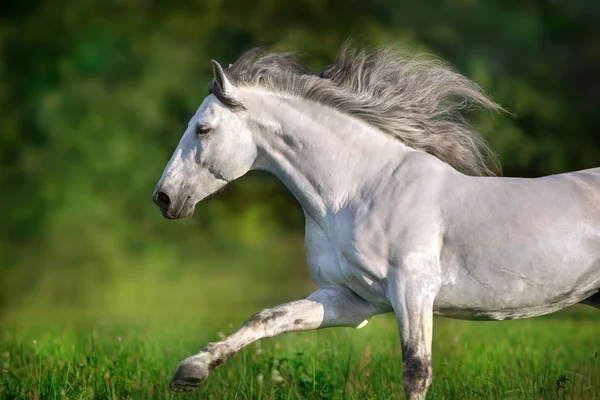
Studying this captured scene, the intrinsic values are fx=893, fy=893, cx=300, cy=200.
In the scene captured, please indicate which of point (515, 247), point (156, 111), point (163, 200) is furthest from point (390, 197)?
point (156, 111)

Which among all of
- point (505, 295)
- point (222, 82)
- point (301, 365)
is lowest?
point (301, 365)

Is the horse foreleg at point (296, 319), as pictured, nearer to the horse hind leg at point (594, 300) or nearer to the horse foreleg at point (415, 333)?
the horse foreleg at point (415, 333)

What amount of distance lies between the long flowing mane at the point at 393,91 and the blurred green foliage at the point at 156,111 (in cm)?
923

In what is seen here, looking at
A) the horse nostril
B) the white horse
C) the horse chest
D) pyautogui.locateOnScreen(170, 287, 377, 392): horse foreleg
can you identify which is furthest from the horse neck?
the horse nostril

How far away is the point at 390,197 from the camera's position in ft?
15.2

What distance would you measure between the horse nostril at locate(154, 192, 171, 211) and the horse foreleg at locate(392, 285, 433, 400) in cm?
136

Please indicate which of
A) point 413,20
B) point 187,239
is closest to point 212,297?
point 187,239

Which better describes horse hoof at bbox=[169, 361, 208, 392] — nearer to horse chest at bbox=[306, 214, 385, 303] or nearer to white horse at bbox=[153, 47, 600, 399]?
white horse at bbox=[153, 47, 600, 399]

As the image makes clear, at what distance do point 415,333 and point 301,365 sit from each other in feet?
5.00

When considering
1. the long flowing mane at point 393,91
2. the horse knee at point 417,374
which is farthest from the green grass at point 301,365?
the long flowing mane at point 393,91

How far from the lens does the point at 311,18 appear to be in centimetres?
1666

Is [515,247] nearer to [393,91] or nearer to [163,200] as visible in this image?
[393,91]

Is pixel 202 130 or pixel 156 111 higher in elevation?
pixel 156 111

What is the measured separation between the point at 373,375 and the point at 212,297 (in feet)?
35.6
